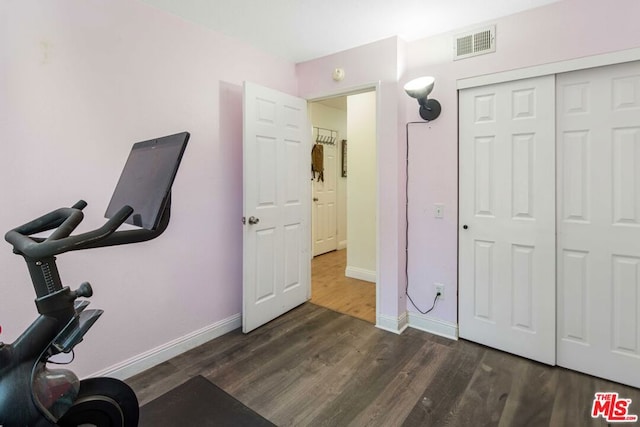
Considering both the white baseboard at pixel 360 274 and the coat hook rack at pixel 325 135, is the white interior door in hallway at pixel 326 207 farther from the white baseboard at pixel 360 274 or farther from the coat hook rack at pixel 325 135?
the white baseboard at pixel 360 274

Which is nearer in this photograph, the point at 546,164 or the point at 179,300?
the point at 546,164

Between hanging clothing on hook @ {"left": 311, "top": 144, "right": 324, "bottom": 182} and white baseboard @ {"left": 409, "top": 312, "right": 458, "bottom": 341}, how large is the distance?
9.73 ft

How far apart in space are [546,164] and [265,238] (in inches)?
82.9

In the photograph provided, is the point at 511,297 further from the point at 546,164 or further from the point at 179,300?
the point at 179,300

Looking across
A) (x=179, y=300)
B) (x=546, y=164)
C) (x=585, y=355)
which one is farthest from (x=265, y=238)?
(x=585, y=355)

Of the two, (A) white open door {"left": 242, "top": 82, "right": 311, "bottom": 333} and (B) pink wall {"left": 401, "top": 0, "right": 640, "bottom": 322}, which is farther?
(A) white open door {"left": 242, "top": 82, "right": 311, "bottom": 333}

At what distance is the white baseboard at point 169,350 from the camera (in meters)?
2.08

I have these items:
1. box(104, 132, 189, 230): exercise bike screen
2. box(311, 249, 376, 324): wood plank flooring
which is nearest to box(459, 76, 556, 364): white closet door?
box(311, 249, 376, 324): wood plank flooring

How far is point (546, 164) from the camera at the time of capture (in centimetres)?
219

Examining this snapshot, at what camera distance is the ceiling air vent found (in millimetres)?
2330

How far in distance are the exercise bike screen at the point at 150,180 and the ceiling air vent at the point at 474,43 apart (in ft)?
7.26

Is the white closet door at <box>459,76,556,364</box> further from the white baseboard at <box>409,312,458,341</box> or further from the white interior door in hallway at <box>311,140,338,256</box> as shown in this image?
the white interior door in hallway at <box>311,140,338,256</box>

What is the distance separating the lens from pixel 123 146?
2.05 m
